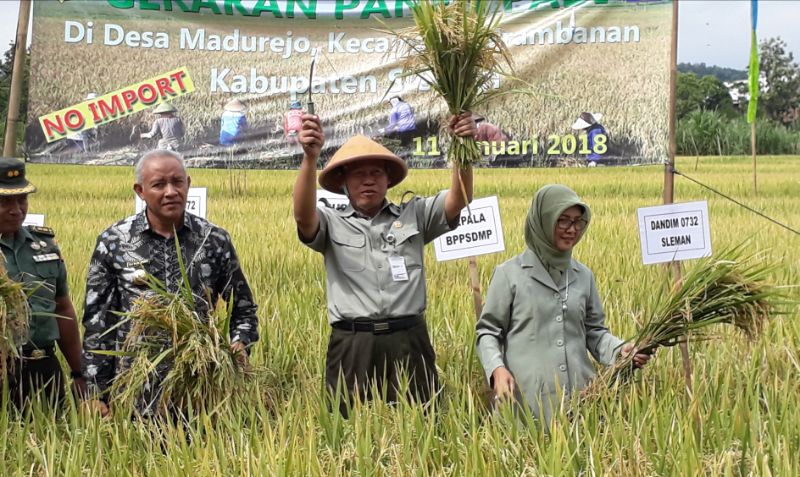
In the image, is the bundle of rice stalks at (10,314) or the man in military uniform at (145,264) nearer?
the bundle of rice stalks at (10,314)

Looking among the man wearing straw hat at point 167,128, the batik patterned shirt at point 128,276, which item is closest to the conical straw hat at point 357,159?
the batik patterned shirt at point 128,276

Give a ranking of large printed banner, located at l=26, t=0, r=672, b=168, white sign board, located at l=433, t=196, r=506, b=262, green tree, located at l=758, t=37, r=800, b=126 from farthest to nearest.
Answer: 1. green tree, located at l=758, t=37, r=800, b=126
2. large printed banner, located at l=26, t=0, r=672, b=168
3. white sign board, located at l=433, t=196, r=506, b=262

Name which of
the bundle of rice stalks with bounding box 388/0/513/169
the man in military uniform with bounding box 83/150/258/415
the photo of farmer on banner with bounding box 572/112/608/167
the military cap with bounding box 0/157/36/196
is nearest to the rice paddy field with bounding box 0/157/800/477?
the man in military uniform with bounding box 83/150/258/415

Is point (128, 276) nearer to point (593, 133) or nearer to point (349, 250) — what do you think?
point (349, 250)

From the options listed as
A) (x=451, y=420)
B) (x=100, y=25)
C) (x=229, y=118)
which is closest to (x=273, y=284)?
(x=229, y=118)

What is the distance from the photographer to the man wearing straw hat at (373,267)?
3.24m

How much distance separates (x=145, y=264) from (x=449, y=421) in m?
1.17

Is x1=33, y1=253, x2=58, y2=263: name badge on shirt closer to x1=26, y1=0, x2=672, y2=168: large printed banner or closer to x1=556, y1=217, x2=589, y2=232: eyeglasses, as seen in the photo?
x1=556, y1=217, x2=589, y2=232: eyeglasses

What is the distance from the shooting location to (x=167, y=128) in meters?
6.97

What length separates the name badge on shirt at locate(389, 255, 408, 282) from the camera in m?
3.28

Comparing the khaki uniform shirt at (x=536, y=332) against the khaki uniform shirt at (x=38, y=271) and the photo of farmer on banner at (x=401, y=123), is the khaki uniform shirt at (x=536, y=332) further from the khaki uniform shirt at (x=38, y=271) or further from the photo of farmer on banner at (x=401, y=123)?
the photo of farmer on banner at (x=401, y=123)

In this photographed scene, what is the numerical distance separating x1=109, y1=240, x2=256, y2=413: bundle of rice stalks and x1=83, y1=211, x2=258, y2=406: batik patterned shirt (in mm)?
91

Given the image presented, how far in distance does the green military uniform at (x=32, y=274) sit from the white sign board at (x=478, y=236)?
5.96 ft

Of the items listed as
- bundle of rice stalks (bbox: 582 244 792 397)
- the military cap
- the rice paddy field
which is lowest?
the rice paddy field
